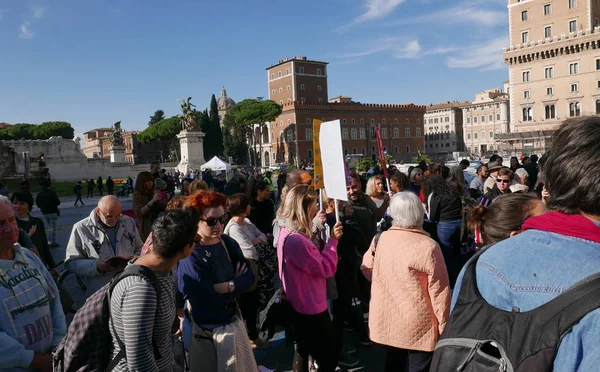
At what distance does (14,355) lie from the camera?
6.73 feet

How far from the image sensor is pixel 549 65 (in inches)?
1730

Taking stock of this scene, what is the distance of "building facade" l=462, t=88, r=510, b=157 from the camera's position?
261ft

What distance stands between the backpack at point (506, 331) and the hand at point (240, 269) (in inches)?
71.4

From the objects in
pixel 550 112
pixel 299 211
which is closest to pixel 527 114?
pixel 550 112

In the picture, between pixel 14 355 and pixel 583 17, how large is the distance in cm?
5160

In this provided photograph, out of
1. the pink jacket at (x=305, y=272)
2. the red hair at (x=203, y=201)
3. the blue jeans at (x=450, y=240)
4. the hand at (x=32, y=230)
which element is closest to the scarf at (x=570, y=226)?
the pink jacket at (x=305, y=272)

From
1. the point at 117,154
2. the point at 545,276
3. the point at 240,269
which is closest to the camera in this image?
the point at 545,276

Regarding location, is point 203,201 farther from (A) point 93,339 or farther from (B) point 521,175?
(B) point 521,175

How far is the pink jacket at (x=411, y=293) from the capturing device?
252 centimetres

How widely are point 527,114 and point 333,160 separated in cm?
4997

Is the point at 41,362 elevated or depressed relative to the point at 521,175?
depressed

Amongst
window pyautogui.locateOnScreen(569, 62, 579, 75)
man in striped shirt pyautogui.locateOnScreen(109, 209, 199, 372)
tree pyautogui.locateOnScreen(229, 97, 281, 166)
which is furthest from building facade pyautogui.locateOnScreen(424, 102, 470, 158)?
man in striped shirt pyautogui.locateOnScreen(109, 209, 199, 372)

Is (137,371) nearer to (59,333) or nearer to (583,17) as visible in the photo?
(59,333)

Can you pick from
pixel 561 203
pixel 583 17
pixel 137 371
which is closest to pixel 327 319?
pixel 137 371
